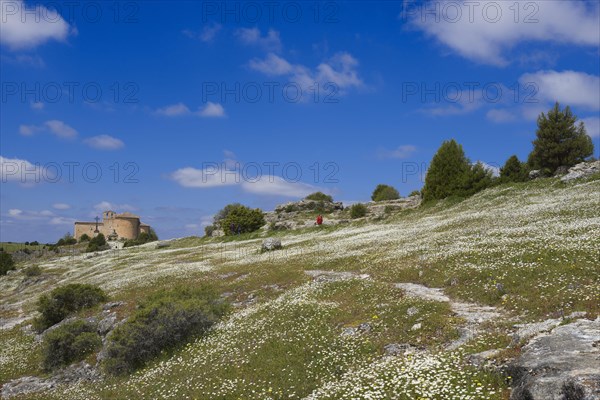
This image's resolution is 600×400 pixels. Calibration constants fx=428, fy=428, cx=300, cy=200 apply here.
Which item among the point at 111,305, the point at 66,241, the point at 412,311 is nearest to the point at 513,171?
the point at 412,311

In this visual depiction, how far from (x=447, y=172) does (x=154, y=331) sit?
57.0 m

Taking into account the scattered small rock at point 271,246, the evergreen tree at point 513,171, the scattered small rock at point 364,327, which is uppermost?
the evergreen tree at point 513,171

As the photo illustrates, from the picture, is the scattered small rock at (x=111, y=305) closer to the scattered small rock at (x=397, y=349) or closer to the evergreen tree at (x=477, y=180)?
the scattered small rock at (x=397, y=349)

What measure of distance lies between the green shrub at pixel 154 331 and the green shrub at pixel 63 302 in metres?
13.1

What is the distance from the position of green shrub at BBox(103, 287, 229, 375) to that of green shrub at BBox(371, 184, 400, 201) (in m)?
113

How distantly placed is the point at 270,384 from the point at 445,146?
211 feet

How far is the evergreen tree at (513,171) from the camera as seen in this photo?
62188 millimetres

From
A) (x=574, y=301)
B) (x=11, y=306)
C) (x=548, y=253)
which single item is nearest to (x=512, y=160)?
(x=548, y=253)

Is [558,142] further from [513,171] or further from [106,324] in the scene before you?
[106,324]

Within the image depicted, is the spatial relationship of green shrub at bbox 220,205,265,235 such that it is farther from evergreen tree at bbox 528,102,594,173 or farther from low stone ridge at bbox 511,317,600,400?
low stone ridge at bbox 511,317,600,400

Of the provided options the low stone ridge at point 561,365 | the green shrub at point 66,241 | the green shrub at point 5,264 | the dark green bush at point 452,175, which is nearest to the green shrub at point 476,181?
the dark green bush at point 452,175

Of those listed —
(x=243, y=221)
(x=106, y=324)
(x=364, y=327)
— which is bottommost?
(x=106, y=324)

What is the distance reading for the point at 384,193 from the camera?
13575 cm

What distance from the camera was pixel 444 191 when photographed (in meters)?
67.9
